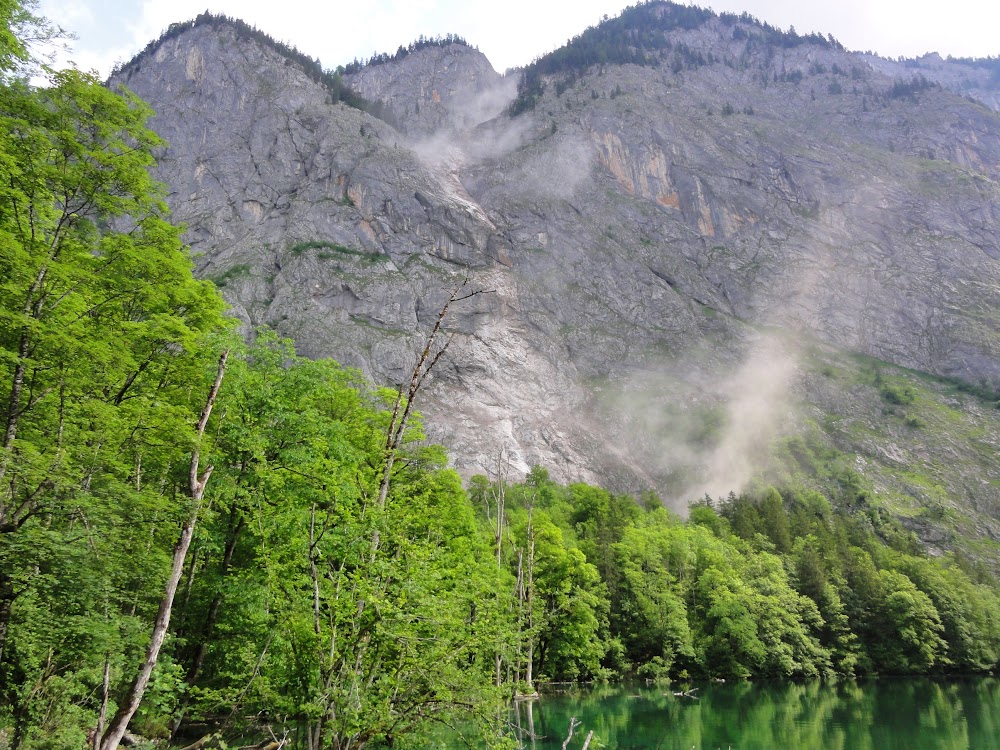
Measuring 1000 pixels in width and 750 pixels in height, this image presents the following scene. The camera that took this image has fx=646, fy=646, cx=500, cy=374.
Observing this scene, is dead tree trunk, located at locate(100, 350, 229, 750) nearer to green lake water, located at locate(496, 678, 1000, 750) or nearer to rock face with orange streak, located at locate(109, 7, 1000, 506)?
green lake water, located at locate(496, 678, 1000, 750)

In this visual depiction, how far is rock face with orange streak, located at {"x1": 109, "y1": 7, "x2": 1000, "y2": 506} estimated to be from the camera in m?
123

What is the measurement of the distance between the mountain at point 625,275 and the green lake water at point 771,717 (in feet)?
191

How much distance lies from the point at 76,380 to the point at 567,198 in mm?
166269

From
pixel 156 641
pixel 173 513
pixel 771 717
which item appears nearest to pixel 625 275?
pixel 771 717

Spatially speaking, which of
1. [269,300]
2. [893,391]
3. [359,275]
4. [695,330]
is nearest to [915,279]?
[893,391]

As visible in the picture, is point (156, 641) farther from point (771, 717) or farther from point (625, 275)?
point (625, 275)

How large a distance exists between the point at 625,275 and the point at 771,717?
418 ft

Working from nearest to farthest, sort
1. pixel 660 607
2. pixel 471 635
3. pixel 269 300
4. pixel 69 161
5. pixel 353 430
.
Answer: pixel 471 635
pixel 69 161
pixel 353 430
pixel 660 607
pixel 269 300

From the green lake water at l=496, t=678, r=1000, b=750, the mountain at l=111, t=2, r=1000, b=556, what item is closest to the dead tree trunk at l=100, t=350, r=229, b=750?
the green lake water at l=496, t=678, r=1000, b=750

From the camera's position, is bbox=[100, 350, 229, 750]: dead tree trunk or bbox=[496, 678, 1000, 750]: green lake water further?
bbox=[496, 678, 1000, 750]: green lake water

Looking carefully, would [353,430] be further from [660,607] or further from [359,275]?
[359,275]

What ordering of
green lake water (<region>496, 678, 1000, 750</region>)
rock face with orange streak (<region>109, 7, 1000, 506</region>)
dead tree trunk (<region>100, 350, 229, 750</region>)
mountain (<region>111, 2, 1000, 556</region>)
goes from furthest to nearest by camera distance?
rock face with orange streak (<region>109, 7, 1000, 506</region>), mountain (<region>111, 2, 1000, 556</region>), green lake water (<region>496, 678, 1000, 750</region>), dead tree trunk (<region>100, 350, 229, 750</region>)

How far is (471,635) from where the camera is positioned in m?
9.71

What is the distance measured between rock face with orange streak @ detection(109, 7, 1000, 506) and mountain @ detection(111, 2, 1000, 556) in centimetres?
60
